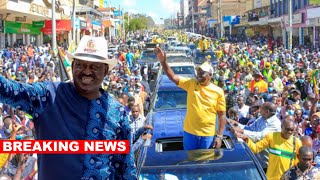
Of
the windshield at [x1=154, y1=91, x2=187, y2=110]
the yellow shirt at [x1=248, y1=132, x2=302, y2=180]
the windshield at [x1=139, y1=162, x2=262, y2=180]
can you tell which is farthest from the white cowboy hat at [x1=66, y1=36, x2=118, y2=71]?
the windshield at [x1=154, y1=91, x2=187, y2=110]

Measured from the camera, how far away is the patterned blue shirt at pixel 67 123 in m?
2.89

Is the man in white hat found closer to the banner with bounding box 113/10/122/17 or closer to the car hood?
the car hood

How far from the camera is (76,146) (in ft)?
9.55

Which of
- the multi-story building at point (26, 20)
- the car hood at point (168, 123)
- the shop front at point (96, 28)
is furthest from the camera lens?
the shop front at point (96, 28)

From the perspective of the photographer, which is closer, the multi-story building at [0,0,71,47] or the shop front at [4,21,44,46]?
the multi-story building at [0,0,71,47]

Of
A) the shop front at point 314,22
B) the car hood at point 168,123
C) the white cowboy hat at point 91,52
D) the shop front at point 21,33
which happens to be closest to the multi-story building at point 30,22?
the shop front at point 21,33

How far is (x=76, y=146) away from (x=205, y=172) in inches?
78.8

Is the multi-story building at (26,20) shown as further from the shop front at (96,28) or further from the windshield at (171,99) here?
the windshield at (171,99)

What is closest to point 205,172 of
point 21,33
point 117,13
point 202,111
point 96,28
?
point 202,111

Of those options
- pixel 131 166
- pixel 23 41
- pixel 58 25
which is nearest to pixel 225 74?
pixel 131 166

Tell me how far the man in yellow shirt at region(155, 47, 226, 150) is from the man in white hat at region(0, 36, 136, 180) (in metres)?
2.82

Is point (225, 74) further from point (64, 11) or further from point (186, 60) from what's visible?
point (64, 11)

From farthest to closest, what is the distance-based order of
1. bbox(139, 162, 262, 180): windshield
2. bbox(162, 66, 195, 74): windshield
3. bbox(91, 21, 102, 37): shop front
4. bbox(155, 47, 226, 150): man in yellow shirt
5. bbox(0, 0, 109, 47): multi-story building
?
bbox(91, 21, 102, 37): shop front → bbox(0, 0, 109, 47): multi-story building → bbox(162, 66, 195, 74): windshield → bbox(155, 47, 226, 150): man in yellow shirt → bbox(139, 162, 262, 180): windshield

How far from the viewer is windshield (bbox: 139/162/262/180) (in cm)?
465
